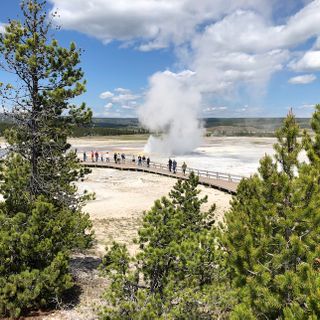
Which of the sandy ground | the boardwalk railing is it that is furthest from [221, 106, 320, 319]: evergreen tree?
the boardwalk railing

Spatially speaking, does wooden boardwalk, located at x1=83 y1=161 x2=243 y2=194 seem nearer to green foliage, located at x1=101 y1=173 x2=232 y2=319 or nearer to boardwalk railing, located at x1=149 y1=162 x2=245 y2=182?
boardwalk railing, located at x1=149 y1=162 x2=245 y2=182

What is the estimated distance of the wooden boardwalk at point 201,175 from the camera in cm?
3358

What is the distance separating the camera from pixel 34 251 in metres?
9.85

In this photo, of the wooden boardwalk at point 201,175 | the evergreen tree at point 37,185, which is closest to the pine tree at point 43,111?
the evergreen tree at point 37,185

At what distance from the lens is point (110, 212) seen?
2523 centimetres

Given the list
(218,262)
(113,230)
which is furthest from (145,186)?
(218,262)

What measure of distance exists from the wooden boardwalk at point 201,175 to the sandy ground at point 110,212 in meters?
0.84

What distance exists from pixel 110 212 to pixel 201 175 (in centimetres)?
1701

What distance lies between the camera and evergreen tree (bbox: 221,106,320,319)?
570 centimetres

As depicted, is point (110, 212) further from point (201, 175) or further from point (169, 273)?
point (169, 273)

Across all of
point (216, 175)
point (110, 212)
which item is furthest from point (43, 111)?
point (216, 175)

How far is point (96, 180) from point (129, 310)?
1287 inches

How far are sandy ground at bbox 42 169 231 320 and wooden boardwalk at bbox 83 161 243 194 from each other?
Result: 84cm

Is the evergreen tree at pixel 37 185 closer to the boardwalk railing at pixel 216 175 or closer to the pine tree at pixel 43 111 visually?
the pine tree at pixel 43 111
